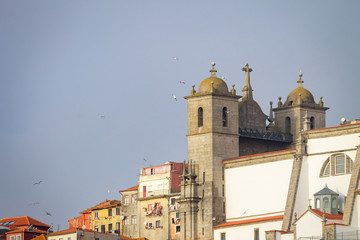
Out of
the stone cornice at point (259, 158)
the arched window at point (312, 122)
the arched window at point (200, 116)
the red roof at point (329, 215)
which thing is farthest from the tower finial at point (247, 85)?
the red roof at point (329, 215)

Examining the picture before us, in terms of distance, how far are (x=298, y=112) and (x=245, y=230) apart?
712 inches

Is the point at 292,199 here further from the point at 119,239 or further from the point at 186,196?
the point at 119,239

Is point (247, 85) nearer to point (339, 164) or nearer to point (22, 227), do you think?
point (339, 164)

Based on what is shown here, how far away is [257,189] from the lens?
116 metres

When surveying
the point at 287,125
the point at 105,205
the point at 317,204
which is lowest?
the point at 317,204

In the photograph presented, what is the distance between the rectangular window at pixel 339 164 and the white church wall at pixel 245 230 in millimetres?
6724

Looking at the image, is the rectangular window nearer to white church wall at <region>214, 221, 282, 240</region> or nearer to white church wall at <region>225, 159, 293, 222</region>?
white church wall at <region>225, 159, 293, 222</region>

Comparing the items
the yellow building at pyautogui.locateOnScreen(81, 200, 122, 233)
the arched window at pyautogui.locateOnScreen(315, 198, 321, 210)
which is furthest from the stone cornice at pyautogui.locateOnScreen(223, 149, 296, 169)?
the yellow building at pyautogui.locateOnScreen(81, 200, 122, 233)

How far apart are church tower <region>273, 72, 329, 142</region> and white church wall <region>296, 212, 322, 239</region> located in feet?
68.5

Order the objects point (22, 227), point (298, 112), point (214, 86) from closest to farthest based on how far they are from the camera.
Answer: point (214, 86) → point (298, 112) → point (22, 227)

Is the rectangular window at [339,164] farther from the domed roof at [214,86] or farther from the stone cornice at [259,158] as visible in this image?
the domed roof at [214,86]

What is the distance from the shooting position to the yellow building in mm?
149500

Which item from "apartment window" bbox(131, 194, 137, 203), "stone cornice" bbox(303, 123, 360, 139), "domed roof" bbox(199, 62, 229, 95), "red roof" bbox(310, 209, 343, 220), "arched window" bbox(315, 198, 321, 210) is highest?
"domed roof" bbox(199, 62, 229, 95)

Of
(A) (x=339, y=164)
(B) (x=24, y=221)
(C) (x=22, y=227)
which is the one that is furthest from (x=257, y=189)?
(B) (x=24, y=221)
